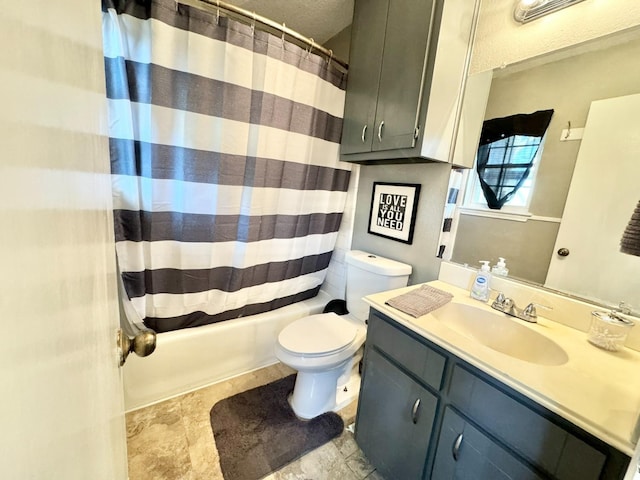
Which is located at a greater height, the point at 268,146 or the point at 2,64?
the point at 268,146

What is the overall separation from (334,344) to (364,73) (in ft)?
5.08

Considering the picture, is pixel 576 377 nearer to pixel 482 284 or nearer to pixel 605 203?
pixel 482 284

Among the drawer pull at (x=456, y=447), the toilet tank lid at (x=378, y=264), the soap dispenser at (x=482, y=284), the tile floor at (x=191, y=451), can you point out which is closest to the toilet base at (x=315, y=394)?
the tile floor at (x=191, y=451)

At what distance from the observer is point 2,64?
150 millimetres

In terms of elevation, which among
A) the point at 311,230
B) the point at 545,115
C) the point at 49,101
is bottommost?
the point at 311,230

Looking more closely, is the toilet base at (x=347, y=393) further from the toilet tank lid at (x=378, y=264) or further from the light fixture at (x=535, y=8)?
the light fixture at (x=535, y=8)

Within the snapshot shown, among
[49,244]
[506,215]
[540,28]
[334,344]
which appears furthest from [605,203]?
[49,244]

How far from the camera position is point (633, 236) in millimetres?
820

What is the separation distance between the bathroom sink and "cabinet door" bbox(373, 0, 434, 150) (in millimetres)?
811

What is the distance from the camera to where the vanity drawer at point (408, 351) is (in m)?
0.89

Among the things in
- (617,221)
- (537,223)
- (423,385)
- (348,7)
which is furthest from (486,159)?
(348,7)

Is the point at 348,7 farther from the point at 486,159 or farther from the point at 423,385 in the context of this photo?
the point at 423,385

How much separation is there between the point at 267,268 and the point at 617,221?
5.37 ft

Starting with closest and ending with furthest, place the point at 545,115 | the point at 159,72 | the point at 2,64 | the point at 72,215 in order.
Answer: the point at 2,64 < the point at 72,215 < the point at 545,115 < the point at 159,72
